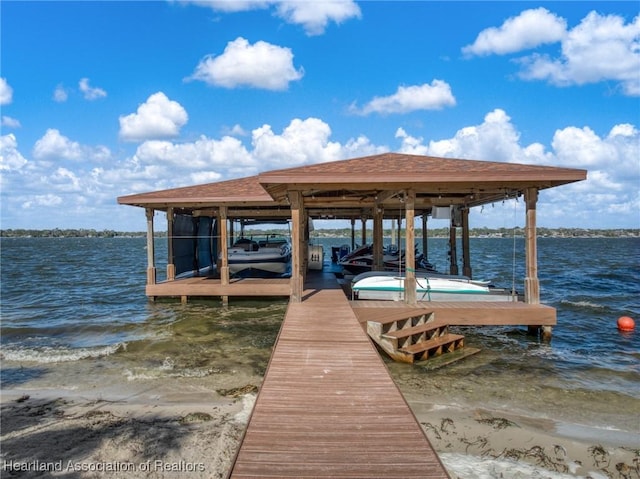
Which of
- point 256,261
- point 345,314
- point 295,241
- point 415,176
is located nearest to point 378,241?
point 256,261

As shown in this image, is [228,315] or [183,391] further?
[228,315]

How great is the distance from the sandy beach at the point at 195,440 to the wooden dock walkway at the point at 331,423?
3.62ft

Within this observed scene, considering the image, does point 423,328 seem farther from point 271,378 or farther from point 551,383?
point 271,378

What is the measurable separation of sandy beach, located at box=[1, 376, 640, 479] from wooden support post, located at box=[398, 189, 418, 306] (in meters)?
3.59

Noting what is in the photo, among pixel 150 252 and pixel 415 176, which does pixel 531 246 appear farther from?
pixel 150 252

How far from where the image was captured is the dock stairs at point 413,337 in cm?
893

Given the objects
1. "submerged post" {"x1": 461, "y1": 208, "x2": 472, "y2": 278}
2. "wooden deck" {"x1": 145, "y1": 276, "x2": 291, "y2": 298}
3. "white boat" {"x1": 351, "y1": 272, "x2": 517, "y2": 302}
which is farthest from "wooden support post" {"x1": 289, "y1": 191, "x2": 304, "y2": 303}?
"submerged post" {"x1": 461, "y1": 208, "x2": 472, "y2": 278}

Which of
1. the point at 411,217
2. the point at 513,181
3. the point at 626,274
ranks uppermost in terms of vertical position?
the point at 513,181

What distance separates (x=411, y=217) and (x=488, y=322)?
2.91 meters

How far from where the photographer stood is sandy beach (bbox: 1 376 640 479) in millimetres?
5211

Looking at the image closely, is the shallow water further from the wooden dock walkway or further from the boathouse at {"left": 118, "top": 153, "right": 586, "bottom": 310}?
the wooden dock walkway

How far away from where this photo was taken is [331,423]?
4293mm

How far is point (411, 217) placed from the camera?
1006 centimetres

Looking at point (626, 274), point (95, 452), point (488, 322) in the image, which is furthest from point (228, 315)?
point (626, 274)
